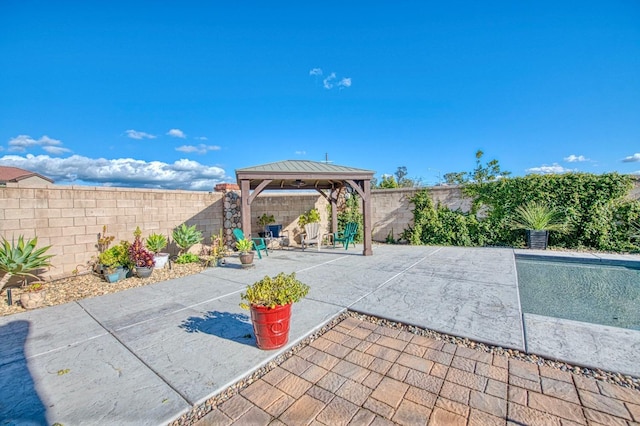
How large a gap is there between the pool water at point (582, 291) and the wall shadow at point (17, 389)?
521 cm

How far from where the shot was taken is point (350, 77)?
10.9 m

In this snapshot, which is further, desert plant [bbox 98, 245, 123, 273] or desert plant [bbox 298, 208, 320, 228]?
desert plant [bbox 298, 208, 320, 228]

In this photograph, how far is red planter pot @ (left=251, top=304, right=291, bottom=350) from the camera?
2486 mm

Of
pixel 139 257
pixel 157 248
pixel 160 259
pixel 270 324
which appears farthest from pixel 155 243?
pixel 270 324

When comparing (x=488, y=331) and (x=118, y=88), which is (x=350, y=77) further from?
(x=488, y=331)

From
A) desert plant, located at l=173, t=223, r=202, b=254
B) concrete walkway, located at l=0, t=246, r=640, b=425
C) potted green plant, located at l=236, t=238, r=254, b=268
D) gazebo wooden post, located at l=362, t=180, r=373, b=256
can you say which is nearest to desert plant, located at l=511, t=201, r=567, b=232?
concrete walkway, located at l=0, t=246, r=640, b=425

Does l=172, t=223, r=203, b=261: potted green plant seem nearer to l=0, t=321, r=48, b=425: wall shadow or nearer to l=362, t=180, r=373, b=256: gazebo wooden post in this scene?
l=0, t=321, r=48, b=425: wall shadow

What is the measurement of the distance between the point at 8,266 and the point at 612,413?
7430 millimetres

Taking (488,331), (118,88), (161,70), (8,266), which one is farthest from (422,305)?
(118,88)

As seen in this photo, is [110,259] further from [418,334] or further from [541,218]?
[541,218]

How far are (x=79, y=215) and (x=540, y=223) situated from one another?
469 inches

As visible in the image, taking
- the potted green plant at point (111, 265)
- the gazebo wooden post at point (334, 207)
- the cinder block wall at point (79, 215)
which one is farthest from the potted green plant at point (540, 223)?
the potted green plant at point (111, 265)

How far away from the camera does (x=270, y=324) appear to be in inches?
99.6

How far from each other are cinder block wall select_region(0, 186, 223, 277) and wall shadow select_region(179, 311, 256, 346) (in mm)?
4145
